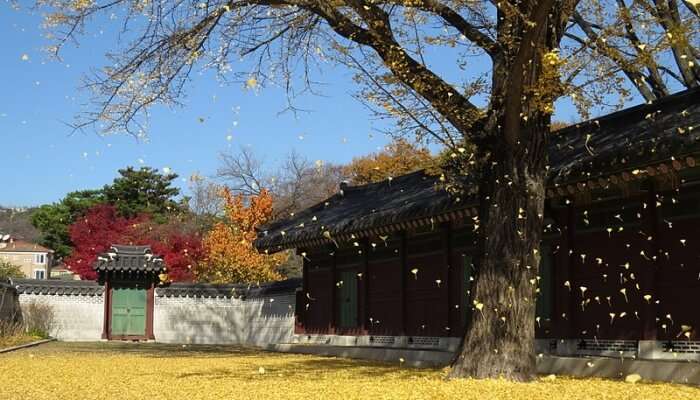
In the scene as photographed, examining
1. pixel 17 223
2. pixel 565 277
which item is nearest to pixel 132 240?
pixel 565 277

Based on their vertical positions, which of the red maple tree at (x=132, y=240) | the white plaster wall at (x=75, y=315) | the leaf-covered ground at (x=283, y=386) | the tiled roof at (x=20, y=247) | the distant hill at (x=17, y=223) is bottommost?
the leaf-covered ground at (x=283, y=386)

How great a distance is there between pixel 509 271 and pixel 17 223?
8133 cm

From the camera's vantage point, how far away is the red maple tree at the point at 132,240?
101 feet

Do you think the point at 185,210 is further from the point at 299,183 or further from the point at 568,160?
the point at 568,160

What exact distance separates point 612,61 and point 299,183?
1329 inches

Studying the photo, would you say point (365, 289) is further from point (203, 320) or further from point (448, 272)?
point (203, 320)

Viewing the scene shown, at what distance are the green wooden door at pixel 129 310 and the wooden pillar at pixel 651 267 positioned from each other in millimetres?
19709

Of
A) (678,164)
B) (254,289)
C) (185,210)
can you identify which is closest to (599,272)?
(678,164)

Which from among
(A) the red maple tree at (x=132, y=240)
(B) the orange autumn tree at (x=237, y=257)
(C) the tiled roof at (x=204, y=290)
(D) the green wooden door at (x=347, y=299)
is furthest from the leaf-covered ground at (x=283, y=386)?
(A) the red maple tree at (x=132, y=240)

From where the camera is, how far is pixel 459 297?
13195mm

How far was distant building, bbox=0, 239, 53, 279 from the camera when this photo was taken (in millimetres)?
60847

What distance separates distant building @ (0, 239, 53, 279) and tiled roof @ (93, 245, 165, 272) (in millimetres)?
35464

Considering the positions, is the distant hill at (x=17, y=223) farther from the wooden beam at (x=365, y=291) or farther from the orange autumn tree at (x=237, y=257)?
the wooden beam at (x=365, y=291)

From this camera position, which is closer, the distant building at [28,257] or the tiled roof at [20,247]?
the distant building at [28,257]
